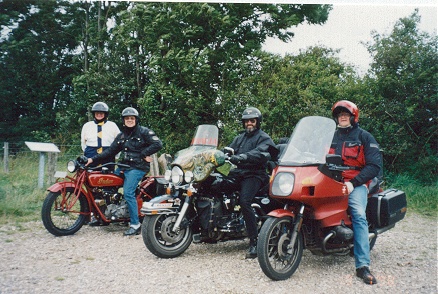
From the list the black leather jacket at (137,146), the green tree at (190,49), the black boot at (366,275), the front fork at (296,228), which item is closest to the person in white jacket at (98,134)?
the black leather jacket at (137,146)

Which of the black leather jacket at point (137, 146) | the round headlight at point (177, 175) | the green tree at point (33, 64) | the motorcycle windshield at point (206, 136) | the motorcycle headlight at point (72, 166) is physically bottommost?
the motorcycle headlight at point (72, 166)

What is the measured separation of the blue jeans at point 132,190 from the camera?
547cm

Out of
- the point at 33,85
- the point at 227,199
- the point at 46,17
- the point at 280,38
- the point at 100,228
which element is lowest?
the point at 100,228

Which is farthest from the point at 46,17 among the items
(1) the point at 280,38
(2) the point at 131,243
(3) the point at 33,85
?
(1) the point at 280,38

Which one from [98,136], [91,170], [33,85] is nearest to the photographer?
[91,170]

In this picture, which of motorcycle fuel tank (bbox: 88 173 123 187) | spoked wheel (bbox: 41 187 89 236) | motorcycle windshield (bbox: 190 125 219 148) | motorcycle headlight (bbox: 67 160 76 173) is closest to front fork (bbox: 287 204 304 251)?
motorcycle windshield (bbox: 190 125 219 148)

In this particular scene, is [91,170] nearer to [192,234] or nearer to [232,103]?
[192,234]

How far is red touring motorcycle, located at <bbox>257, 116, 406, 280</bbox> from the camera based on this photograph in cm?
368

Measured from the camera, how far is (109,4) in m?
8.10

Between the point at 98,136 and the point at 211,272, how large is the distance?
310cm

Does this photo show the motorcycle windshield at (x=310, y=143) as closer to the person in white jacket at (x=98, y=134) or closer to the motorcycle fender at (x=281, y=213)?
the motorcycle fender at (x=281, y=213)

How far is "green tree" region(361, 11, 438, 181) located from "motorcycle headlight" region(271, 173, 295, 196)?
Answer: 4.61 m

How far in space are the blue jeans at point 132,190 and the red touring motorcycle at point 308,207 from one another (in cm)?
226

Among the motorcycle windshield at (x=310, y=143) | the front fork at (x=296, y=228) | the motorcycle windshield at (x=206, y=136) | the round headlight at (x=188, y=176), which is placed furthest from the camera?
the motorcycle windshield at (x=206, y=136)
